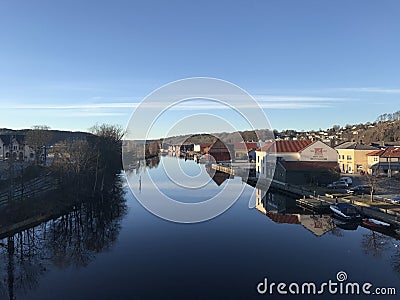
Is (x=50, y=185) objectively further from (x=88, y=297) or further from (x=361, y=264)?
(x=361, y=264)

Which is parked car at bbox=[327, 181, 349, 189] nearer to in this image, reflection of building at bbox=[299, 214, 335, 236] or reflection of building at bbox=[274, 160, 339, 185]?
reflection of building at bbox=[274, 160, 339, 185]

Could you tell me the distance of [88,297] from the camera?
6.24 meters

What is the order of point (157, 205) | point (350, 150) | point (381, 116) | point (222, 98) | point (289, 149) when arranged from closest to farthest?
point (222, 98), point (157, 205), point (289, 149), point (350, 150), point (381, 116)

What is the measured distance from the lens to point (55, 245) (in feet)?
30.9

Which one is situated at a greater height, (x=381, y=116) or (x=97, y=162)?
(x=381, y=116)

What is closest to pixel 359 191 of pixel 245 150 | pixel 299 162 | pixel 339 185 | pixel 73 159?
pixel 339 185

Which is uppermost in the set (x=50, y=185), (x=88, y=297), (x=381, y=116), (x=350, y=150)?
(x=381, y=116)

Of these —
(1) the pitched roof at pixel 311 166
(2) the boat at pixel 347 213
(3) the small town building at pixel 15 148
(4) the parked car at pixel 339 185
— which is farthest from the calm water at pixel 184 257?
(3) the small town building at pixel 15 148

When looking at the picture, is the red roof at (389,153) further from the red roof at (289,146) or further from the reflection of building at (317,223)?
the reflection of building at (317,223)

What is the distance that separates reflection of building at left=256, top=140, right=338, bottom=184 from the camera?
18578 millimetres

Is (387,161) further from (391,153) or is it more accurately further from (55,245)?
(55,245)

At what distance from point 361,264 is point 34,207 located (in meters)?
10.7

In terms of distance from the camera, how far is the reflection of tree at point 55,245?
289 inches

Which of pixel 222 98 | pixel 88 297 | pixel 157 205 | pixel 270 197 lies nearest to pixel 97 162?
pixel 157 205
